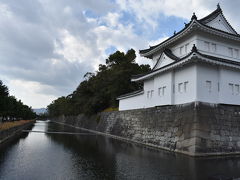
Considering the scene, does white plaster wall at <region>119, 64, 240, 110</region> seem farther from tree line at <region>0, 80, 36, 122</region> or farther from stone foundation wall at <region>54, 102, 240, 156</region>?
tree line at <region>0, 80, 36, 122</region>

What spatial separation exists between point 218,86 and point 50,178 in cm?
1303

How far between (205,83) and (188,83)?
115cm

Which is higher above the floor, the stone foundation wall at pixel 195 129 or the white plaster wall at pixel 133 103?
the white plaster wall at pixel 133 103

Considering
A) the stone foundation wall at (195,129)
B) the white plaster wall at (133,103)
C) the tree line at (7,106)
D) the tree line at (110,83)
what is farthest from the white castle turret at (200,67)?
the tree line at (7,106)

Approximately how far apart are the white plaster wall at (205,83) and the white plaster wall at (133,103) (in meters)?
8.44

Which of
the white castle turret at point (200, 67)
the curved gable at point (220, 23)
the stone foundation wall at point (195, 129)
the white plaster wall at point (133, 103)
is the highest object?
the curved gable at point (220, 23)

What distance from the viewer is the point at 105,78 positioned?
36.5 m

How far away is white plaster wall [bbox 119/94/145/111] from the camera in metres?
23.7

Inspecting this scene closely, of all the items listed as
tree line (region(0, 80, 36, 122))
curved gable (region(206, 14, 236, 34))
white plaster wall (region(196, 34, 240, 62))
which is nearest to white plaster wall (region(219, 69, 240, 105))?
white plaster wall (region(196, 34, 240, 62))

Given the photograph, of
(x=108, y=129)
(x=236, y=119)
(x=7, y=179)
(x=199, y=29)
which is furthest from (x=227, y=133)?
(x=108, y=129)

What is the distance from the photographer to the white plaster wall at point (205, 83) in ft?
50.6

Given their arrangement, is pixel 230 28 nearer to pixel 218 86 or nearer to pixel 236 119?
pixel 218 86

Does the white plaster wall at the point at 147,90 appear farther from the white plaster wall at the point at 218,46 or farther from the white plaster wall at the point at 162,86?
the white plaster wall at the point at 218,46

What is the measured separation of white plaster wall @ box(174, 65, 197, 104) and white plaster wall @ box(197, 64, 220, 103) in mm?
341
